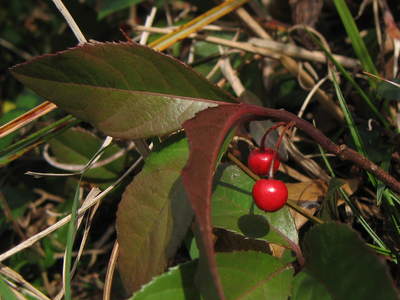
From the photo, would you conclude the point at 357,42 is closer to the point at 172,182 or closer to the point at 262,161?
the point at 262,161

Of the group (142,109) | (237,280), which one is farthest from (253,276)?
(142,109)

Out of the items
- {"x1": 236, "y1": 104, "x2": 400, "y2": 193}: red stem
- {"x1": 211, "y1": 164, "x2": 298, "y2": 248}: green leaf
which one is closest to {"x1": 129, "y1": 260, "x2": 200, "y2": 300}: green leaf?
{"x1": 211, "y1": 164, "x2": 298, "y2": 248}: green leaf

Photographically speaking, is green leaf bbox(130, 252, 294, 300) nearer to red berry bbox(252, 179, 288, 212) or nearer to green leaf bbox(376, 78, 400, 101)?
red berry bbox(252, 179, 288, 212)

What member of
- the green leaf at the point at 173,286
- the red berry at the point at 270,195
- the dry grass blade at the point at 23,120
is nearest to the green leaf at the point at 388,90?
the red berry at the point at 270,195

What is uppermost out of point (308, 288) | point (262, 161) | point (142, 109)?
point (142, 109)

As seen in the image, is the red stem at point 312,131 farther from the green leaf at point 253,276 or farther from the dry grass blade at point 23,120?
the dry grass blade at point 23,120

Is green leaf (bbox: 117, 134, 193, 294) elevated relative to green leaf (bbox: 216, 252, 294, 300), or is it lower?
elevated
